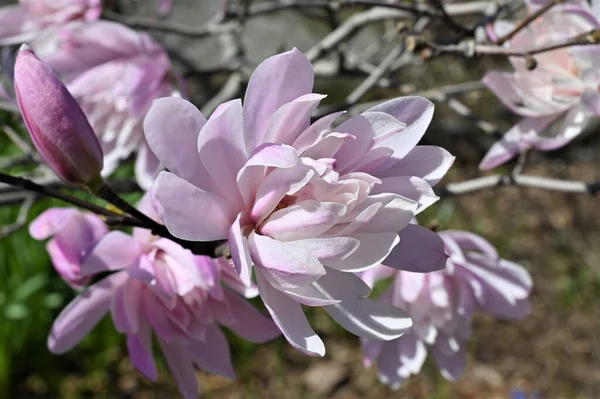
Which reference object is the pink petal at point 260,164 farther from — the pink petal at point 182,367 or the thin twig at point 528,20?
the thin twig at point 528,20

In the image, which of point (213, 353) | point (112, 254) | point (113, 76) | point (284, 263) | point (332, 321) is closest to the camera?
point (284, 263)

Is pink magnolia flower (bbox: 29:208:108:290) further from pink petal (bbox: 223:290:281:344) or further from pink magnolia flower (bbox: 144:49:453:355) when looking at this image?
pink magnolia flower (bbox: 144:49:453:355)

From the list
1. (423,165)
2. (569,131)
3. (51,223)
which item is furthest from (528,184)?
(51,223)

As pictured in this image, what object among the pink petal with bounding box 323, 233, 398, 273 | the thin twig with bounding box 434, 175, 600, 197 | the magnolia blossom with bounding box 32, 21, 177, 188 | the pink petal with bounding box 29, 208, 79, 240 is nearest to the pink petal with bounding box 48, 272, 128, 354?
the pink petal with bounding box 29, 208, 79, 240

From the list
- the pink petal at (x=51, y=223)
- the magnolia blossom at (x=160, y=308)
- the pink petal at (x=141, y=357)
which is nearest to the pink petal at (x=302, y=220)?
the magnolia blossom at (x=160, y=308)

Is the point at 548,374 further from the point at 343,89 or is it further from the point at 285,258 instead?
the point at 285,258

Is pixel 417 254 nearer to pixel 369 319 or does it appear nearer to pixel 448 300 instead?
pixel 369 319
